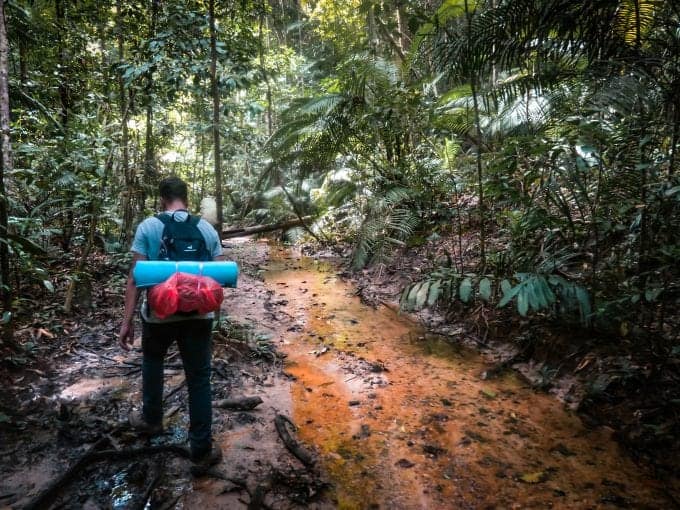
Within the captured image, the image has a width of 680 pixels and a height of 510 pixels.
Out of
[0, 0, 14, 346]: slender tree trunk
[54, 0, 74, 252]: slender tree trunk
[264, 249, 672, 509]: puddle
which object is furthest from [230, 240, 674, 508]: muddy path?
[54, 0, 74, 252]: slender tree trunk

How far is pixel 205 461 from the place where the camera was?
262 cm

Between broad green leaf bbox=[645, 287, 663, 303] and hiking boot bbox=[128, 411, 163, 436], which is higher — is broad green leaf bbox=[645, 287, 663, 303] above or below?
above

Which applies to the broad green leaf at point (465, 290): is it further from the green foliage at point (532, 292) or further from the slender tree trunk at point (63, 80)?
the slender tree trunk at point (63, 80)

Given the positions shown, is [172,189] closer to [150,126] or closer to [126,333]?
[126,333]

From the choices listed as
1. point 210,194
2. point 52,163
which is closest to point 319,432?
point 52,163

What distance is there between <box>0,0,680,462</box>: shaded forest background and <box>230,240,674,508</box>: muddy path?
1.75 feet

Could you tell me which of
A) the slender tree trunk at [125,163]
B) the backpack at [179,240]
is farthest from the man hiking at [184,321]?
the slender tree trunk at [125,163]

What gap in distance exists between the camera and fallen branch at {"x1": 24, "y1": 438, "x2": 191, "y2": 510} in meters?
2.25

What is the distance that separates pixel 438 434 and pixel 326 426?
2.66ft

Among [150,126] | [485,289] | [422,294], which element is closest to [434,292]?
[422,294]

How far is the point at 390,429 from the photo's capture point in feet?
10.7

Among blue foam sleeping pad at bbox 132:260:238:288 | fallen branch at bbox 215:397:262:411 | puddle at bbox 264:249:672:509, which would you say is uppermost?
blue foam sleeping pad at bbox 132:260:238:288

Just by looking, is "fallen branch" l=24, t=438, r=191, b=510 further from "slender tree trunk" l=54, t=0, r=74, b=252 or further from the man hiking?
"slender tree trunk" l=54, t=0, r=74, b=252

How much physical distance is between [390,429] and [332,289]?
3919mm
